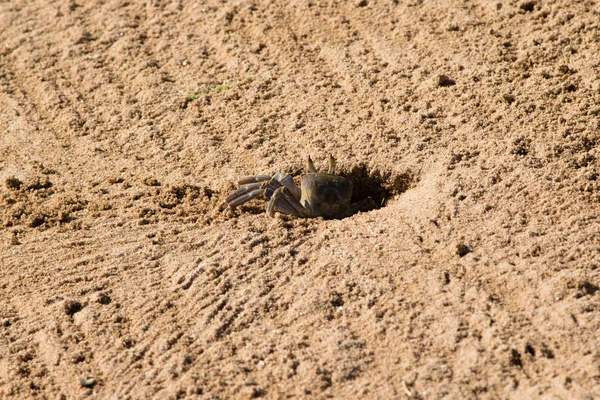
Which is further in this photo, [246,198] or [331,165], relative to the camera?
[331,165]

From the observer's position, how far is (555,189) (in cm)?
531

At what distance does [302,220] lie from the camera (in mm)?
5586

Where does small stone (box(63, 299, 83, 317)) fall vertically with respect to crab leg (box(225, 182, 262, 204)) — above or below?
below

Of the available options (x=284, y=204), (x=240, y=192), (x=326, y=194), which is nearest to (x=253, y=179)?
(x=240, y=192)

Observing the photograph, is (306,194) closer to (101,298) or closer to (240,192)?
(240,192)

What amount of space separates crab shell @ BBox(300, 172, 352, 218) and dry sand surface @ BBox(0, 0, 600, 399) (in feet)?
0.73

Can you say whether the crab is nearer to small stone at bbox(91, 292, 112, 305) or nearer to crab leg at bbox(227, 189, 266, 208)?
crab leg at bbox(227, 189, 266, 208)

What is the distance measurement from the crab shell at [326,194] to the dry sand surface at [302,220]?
0.22 m

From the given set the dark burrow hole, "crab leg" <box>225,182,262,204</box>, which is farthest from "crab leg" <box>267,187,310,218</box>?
the dark burrow hole

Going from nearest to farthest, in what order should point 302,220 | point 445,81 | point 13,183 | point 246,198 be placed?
point 302,220 → point 246,198 → point 13,183 → point 445,81

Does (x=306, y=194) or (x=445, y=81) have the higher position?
(x=445, y=81)

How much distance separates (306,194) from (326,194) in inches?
6.6

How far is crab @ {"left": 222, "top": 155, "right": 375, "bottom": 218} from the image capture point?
574cm

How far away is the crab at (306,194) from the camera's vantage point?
5.74 meters
